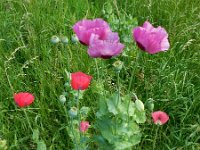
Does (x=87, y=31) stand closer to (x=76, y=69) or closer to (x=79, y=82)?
(x=79, y=82)

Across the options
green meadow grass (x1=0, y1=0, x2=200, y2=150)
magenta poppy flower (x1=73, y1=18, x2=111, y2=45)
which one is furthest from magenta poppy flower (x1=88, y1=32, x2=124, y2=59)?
green meadow grass (x1=0, y1=0, x2=200, y2=150)

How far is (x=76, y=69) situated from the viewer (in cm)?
225

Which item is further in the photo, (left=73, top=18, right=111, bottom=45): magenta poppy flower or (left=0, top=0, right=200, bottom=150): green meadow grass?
(left=0, top=0, right=200, bottom=150): green meadow grass

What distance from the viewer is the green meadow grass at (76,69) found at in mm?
2041

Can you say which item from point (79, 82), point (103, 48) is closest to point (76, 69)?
point (79, 82)

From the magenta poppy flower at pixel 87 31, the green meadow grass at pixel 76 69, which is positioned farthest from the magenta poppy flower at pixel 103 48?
the green meadow grass at pixel 76 69

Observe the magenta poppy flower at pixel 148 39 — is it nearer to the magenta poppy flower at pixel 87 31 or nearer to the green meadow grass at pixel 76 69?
the magenta poppy flower at pixel 87 31

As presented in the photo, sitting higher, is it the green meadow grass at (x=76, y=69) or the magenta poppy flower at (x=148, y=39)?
the magenta poppy flower at (x=148, y=39)

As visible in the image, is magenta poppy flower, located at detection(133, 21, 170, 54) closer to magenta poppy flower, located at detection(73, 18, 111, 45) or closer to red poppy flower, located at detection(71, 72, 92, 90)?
magenta poppy flower, located at detection(73, 18, 111, 45)

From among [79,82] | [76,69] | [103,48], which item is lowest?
[76,69]

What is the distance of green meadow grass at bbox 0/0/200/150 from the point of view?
2.04 metres

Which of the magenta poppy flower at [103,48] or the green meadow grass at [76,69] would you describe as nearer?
the magenta poppy flower at [103,48]

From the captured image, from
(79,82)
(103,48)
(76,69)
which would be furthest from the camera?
(76,69)

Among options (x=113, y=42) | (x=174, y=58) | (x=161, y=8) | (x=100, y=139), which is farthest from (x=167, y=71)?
(x=113, y=42)
